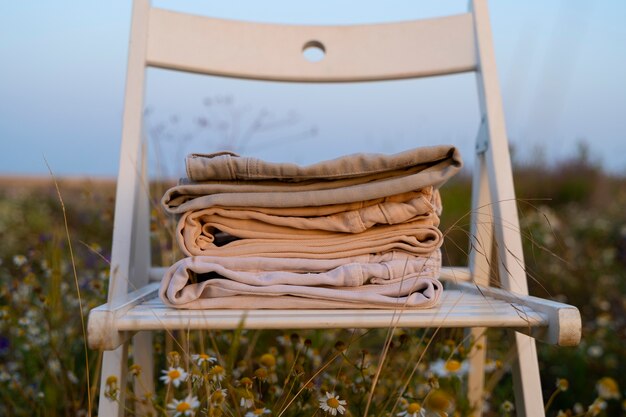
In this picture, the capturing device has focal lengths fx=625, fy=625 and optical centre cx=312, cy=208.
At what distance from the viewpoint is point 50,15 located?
2361mm

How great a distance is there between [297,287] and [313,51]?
70 cm

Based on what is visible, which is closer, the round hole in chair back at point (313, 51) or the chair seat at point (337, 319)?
the chair seat at point (337, 319)

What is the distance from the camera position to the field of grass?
878mm

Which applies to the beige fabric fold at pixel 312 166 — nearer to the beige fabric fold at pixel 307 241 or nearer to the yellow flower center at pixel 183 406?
the beige fabric fold at pixel 307 241

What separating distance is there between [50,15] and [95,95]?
34 centimetres

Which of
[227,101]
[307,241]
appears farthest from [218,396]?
[227,101]

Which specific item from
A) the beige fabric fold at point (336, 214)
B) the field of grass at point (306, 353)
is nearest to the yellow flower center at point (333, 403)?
the field of grass at point (306, 353)

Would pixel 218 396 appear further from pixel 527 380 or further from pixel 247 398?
pixel 527 380

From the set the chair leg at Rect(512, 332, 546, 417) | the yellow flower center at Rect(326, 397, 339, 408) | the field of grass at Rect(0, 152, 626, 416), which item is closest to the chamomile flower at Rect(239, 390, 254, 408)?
the field of grass at Rect(0, 152, 626, 416)

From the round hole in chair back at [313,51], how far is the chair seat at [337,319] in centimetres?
69

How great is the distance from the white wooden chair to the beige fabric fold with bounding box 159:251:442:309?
0.08 feet

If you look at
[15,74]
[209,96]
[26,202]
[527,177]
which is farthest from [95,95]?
[26,202]

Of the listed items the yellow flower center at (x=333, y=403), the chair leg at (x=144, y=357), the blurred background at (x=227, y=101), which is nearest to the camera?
the yellow flower center at (x=333, y=403)

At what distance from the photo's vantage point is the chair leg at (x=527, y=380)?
0.93 meters
